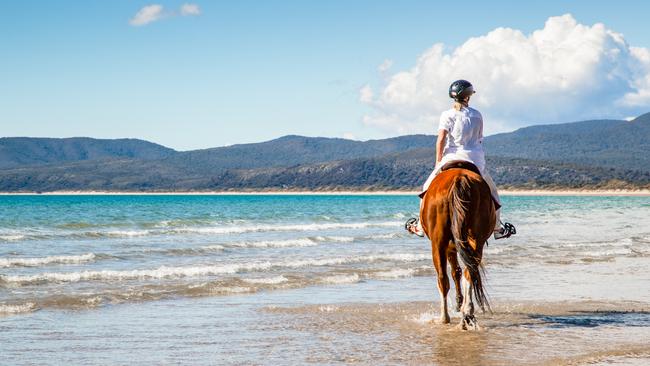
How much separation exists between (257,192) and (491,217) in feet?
583

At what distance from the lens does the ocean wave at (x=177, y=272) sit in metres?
15.1

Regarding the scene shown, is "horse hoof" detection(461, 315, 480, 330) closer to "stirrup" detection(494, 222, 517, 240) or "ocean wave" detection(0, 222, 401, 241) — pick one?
"stirrup" detection(494, 222, 517, 240)

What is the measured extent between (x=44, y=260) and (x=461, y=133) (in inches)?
495

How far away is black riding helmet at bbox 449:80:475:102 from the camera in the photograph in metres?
9.98

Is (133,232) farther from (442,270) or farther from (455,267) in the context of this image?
(442,270)

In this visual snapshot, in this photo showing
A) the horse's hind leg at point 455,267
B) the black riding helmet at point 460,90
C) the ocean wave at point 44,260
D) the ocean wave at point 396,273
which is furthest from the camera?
the ocean wave at point 44,260

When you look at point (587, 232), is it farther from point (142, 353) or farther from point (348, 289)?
point (142, 353)

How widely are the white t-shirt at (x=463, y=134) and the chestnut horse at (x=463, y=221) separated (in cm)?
31

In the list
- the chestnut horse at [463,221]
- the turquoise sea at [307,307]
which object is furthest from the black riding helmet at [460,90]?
the turquoise sea at [307,307]

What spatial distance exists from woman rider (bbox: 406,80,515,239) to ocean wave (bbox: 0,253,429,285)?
769cm

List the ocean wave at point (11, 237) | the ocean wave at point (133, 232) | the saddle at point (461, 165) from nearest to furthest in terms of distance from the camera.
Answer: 1. the saddle at point (461, 165)
2. the ocean wave at point (11, 237)
3. the ocean wave at point (133, 232)

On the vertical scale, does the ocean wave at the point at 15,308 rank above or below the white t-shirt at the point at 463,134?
below

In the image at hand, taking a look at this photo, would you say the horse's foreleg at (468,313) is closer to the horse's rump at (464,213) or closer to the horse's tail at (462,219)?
the horse's rump at (464,213)

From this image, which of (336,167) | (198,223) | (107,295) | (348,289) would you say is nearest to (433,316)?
(348,289)
